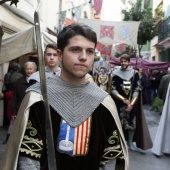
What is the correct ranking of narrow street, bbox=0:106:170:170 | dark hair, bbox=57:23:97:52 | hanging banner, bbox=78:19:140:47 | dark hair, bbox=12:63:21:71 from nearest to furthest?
dark hair, bbox=57:23:97:52 < narrow street, bbox=0:106:170:170 < dark hair, bbox=12:63:21:71 < hanging banner, bbox=78:19:140:47

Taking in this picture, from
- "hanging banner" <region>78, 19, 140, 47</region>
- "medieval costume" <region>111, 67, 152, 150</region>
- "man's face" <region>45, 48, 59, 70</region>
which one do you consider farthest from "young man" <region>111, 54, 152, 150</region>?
"hanging banner" <region>78, 19, 140, 47</region>

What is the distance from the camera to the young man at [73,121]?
5.79ft

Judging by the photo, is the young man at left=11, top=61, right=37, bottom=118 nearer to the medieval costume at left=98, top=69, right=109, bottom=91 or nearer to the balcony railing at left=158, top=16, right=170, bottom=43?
the medieval costume at left=98, top=69, right=109, bottom=91

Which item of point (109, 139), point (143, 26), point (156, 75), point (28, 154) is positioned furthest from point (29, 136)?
point (143, 26)

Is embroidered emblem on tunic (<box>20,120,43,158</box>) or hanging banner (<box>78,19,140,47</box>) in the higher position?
hanging banner (<box>78,19,140,47</box>)

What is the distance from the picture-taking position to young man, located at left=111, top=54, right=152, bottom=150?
245 inches

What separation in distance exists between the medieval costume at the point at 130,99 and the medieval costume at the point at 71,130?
14.1 ft

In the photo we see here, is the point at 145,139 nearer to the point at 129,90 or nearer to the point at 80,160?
the point at 129,90

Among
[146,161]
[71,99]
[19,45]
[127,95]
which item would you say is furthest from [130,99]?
[71,99]

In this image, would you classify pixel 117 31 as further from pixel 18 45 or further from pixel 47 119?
pixel 47 119

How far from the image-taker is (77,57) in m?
1.83

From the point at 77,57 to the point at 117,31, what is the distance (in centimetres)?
828

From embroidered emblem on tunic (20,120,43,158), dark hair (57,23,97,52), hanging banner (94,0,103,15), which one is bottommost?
embroidered emblem on tunic (20,120,43,158)

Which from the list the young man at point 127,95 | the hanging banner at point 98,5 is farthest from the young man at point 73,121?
the hanging banner at point 98,5
